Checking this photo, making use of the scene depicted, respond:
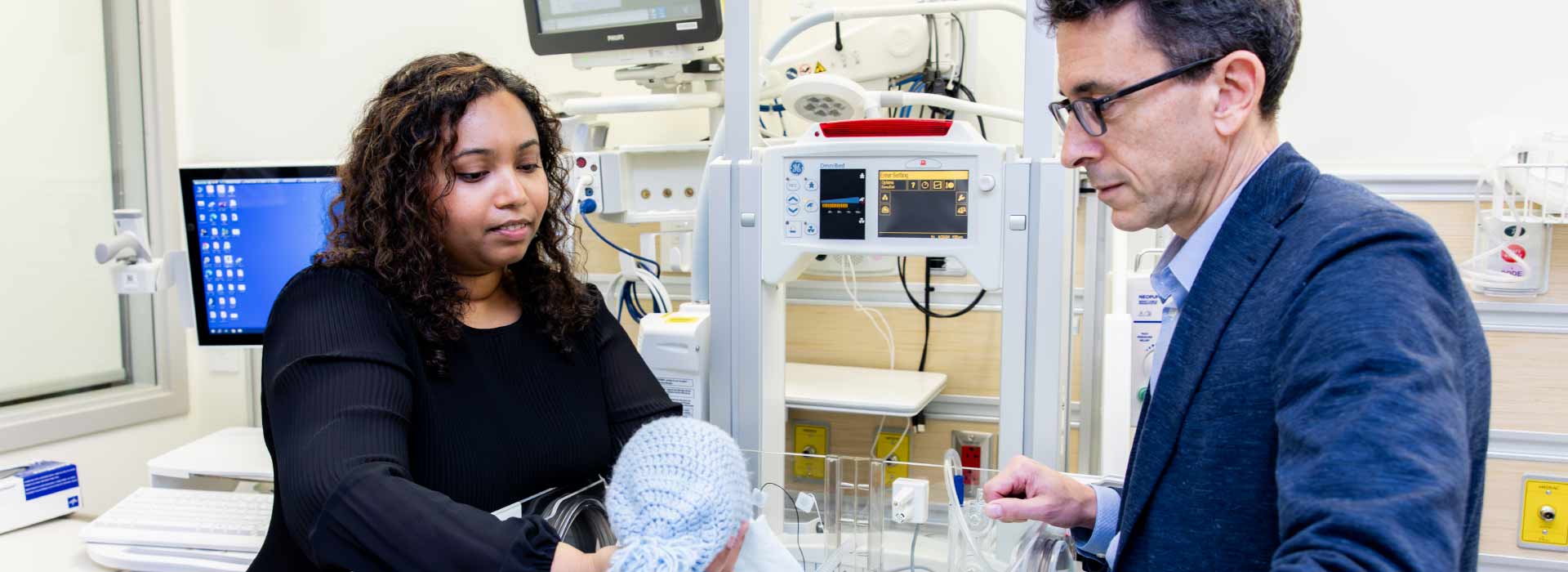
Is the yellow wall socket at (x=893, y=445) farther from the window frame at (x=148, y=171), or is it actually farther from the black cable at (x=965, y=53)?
the window frame at (x=148, y=171)

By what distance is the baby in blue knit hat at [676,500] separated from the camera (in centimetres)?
87

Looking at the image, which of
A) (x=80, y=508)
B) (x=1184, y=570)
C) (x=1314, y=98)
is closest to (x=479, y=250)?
(x=1184, y=570)

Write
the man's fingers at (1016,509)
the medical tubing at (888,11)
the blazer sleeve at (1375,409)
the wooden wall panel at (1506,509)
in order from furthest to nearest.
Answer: the wooden wall panel at (1506,509) < the medical tubing at (888,11) < the man's fingers at (1016,509) < the blazer sleeve at (1375,409)

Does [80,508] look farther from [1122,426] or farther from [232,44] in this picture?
[1122,426]

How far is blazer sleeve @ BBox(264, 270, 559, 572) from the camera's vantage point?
3.02ft

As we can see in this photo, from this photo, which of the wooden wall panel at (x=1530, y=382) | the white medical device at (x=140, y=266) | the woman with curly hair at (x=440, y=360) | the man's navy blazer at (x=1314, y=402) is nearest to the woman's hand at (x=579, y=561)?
the woman with curly hair at (x=440, y=360)

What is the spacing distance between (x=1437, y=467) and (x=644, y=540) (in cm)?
60

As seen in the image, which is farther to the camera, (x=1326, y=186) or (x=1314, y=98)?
(x=1314, y=98)

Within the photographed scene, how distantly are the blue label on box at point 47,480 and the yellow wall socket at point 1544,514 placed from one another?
2.89 meters

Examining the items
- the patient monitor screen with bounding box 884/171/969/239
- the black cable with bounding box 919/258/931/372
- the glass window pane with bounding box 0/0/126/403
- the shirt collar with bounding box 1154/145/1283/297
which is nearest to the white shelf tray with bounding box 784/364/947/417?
the black cable with bounding box 919/258/931/372

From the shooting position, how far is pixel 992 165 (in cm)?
145

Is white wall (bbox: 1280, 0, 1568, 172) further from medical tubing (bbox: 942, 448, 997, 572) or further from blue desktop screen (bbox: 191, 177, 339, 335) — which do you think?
blue desktop screen (bbox: 191, 177, 339, 335)

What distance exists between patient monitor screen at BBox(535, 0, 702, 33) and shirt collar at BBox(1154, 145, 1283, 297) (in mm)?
1213

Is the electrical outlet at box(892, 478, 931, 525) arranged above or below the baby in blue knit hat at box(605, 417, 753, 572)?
below
